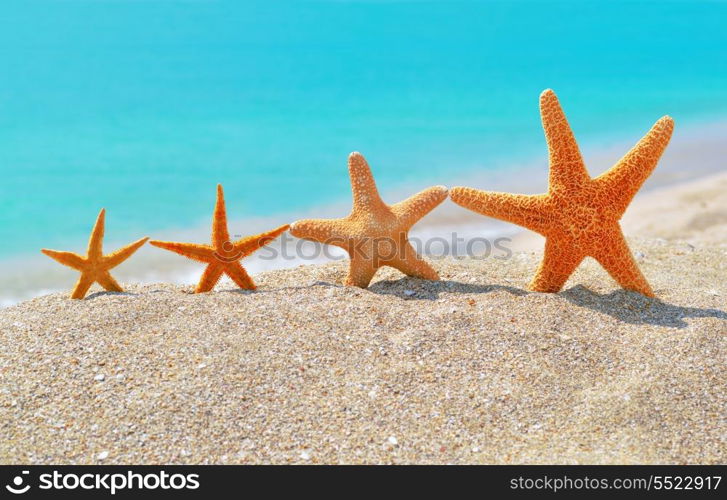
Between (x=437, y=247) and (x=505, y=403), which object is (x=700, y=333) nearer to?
(x=505, y=403)

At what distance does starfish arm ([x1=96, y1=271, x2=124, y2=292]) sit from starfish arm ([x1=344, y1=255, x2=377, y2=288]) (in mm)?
1721

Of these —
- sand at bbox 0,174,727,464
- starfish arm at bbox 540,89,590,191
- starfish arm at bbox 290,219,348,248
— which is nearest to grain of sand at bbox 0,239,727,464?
sand at bbox 0,174,727,464

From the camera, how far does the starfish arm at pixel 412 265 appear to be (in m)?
5.13

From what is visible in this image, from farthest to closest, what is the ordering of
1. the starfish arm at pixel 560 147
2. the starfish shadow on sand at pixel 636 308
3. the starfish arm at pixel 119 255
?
1. the starfish arm at pixel 119 255
2. the starfish arm at pixel 560 147
3. the starfish shadow on sand at pixel 636 308

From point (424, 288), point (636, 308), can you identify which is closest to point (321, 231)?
point (424, 288)

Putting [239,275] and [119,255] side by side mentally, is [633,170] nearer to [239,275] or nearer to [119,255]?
[239,275]

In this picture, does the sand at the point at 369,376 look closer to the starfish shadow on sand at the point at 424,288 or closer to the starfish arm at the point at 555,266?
the starfish shadow on sand at the point at 424,288

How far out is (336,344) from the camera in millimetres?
4160

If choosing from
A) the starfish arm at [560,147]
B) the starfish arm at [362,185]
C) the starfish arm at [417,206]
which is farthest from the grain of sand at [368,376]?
the starfish arm at [560,147]

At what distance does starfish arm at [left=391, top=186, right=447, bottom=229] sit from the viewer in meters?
5.12

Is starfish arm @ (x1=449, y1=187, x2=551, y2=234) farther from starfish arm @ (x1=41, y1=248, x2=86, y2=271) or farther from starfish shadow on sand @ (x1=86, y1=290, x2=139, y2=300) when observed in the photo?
starfish arm @ (x1=41, y1=248, x2=86, y2=271)

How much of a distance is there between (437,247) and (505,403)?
510 cm

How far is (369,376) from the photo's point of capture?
3.85 metres
